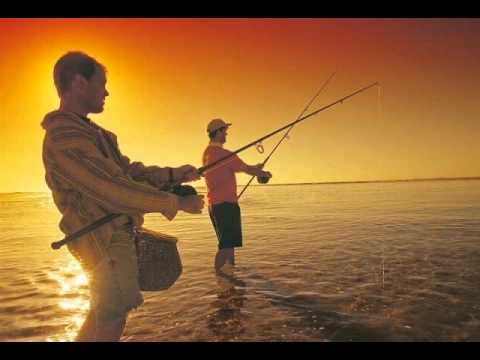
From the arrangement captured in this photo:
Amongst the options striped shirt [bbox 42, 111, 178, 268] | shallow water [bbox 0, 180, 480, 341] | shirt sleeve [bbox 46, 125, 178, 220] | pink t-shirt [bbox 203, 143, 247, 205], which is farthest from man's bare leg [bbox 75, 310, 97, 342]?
pink t-shirt [bbox 203, 143, 247, 205]

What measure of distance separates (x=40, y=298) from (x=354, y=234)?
8637mm

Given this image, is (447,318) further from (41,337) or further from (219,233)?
(41,337)

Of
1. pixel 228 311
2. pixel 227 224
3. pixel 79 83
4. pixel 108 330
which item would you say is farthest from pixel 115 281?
pixel 227 224

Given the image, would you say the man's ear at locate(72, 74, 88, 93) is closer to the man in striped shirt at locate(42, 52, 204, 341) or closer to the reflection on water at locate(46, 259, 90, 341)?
the man in striped shirt at locate(42, 52, 204, 341)

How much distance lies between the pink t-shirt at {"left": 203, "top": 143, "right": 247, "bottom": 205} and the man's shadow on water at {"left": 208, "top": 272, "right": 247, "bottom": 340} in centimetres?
136

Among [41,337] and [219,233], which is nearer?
[41,337]

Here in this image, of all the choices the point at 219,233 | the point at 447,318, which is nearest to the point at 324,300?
the point at 447,318

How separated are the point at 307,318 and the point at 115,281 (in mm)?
2899

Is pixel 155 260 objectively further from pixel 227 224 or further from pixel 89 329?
pixel 227 224

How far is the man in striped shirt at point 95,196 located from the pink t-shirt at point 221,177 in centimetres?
379

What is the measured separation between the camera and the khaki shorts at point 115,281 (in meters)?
2.10

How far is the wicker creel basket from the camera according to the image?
239 cm

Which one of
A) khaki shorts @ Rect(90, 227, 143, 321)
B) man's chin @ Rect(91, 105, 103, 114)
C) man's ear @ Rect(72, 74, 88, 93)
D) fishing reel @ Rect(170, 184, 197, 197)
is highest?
man's ear @ Rect(72, 74, 88, 93)
